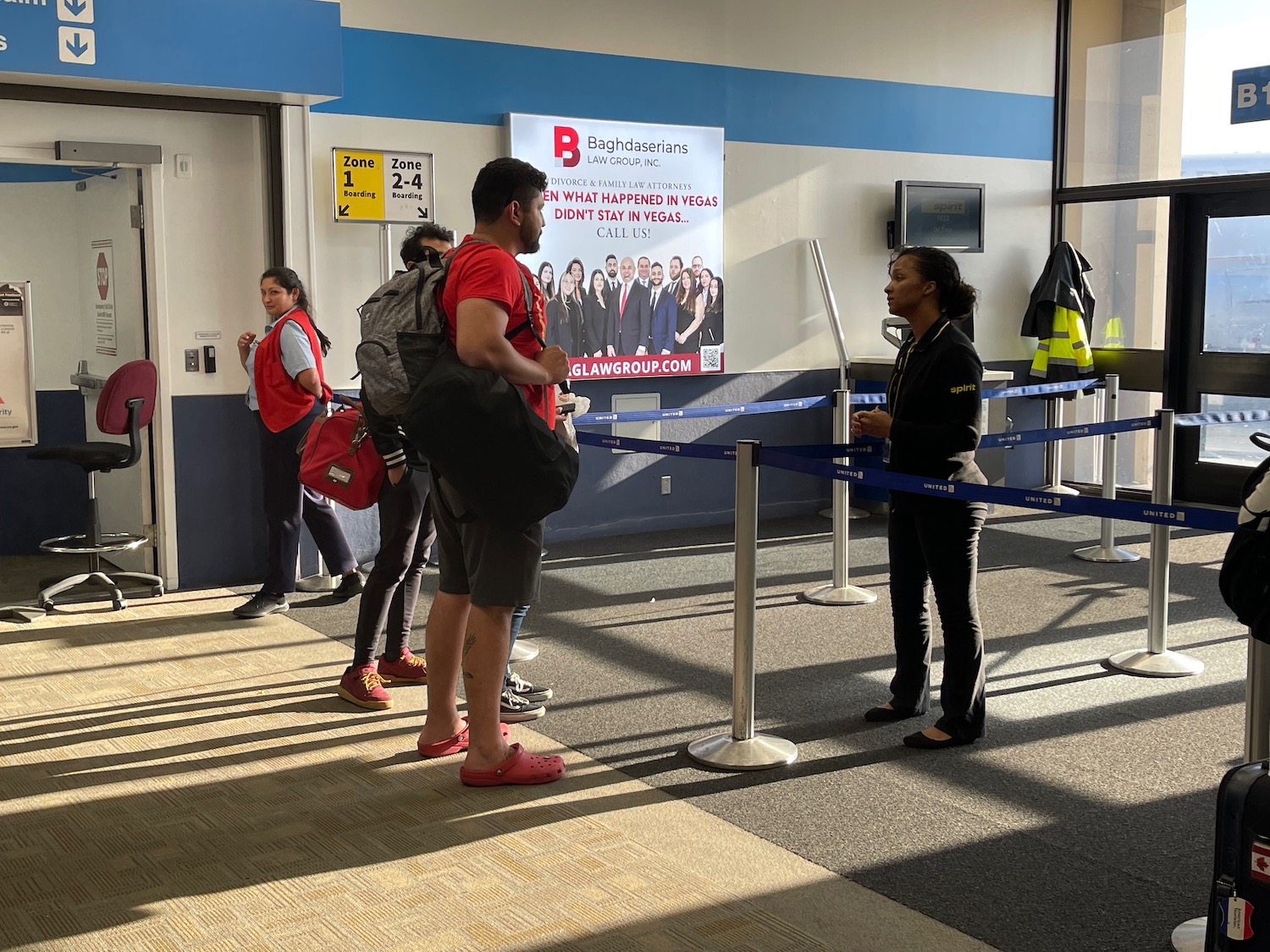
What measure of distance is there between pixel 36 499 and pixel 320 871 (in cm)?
517

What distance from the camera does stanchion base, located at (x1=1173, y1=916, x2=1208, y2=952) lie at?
273cm

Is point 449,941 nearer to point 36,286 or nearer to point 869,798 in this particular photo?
point 869,798

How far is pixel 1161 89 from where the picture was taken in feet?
29.7

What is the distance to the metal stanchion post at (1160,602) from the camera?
496 centimetres

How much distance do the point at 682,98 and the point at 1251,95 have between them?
3.67 meters

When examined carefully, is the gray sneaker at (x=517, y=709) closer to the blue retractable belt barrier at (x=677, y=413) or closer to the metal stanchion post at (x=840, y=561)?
the blue retractable belt barrier at (x=677, y=413)

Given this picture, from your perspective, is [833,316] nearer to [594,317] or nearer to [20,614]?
[594,317]

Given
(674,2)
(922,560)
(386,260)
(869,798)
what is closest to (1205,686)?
(922,560)

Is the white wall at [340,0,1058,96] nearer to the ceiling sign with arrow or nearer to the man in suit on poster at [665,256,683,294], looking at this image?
the ceiling sign with arrow

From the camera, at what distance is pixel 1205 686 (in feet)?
15.7

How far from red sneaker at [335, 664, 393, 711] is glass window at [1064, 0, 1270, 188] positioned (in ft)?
22.1

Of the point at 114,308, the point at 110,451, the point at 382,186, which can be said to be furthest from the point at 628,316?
the point at 110,451

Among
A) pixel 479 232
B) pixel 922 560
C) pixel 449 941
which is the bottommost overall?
pixel 449 941

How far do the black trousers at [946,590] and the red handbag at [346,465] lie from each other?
1.73m
